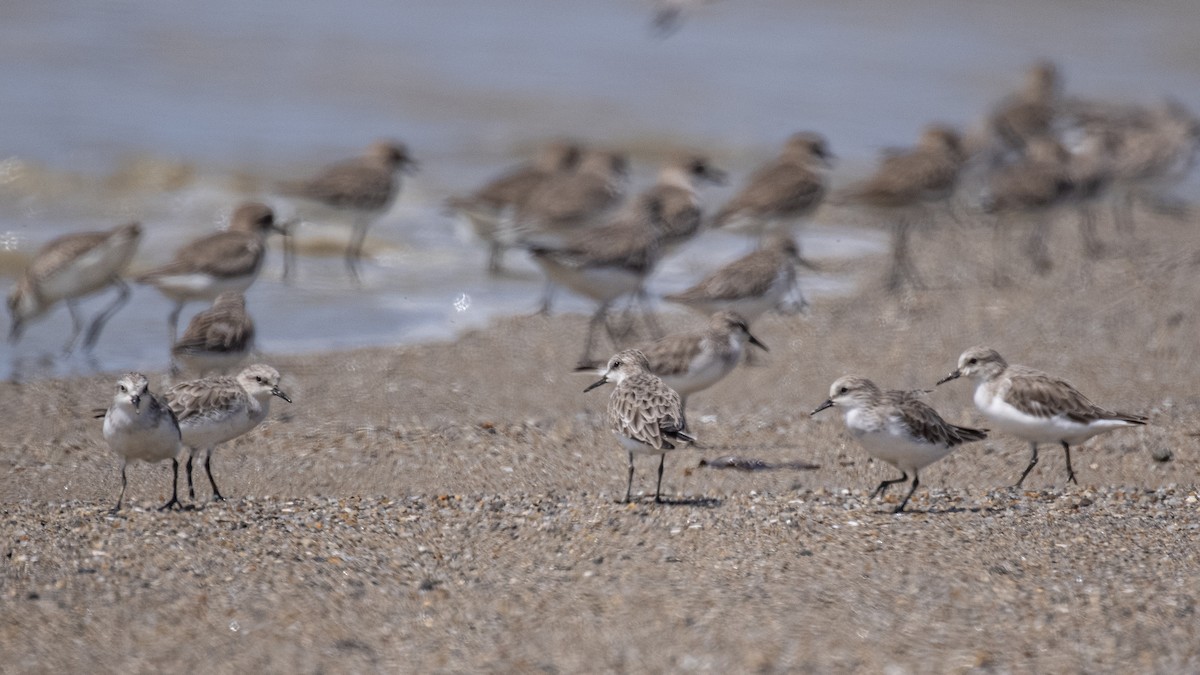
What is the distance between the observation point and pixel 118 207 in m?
16.0

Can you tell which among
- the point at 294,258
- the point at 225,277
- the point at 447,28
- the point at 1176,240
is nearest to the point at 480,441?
the point at 225,277

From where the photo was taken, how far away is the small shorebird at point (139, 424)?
21.4ft

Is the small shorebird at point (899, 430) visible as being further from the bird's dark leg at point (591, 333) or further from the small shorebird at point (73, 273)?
the small shorebird at point (73, 273)

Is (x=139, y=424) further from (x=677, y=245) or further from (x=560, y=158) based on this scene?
(x=560, y=158)

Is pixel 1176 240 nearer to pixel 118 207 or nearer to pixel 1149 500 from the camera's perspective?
pixel 1149 500

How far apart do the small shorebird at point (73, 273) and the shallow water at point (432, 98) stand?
23 centimetres

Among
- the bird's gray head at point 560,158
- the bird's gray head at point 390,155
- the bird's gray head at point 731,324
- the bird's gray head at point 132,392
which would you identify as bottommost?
the bird's gray head at point 132,392

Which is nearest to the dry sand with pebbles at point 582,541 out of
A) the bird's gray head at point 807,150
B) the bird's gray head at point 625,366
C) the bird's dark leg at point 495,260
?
the bird's gray head at point 625,366

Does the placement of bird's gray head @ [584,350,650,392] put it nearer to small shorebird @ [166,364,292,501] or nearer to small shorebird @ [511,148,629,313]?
small shorebird @ [166,364,292,501]

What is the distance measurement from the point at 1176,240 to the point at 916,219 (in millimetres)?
2812

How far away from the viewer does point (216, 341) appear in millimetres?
8773

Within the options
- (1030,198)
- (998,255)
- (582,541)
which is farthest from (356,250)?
(582,541)

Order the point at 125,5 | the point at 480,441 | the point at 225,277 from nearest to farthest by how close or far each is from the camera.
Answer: the point at 480,441
the point at 225,277
the point at 125,5

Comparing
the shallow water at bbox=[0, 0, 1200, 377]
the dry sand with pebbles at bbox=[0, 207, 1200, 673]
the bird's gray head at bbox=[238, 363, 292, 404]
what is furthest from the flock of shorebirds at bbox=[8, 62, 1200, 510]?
the shallow water at bbox=[0, 0, 1200, 377]
